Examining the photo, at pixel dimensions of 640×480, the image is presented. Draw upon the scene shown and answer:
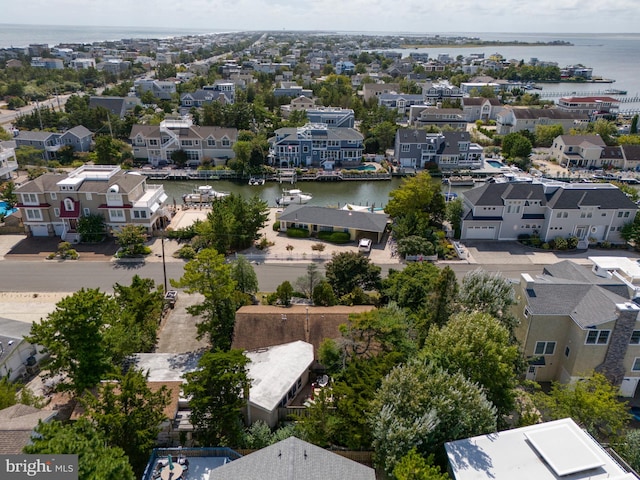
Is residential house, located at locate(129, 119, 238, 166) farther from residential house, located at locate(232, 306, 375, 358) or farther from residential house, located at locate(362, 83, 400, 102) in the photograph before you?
residential house, located at locate(362, 83, 400, 102)

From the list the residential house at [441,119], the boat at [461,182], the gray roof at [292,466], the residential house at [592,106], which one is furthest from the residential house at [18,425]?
the residential house at [592,106]

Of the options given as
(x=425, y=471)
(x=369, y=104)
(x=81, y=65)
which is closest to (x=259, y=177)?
(x=369, y=104)

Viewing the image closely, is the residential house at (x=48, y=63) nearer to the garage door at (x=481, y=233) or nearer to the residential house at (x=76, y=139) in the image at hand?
the residential house at (x=76, y=139)

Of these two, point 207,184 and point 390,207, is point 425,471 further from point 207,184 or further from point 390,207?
point 207,184

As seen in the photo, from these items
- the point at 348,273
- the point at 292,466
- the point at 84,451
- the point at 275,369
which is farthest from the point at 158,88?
the point at 292,466

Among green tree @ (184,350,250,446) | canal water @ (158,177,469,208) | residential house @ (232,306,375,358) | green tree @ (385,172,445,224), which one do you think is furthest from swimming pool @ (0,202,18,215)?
green tree @ (385,172,445,224)

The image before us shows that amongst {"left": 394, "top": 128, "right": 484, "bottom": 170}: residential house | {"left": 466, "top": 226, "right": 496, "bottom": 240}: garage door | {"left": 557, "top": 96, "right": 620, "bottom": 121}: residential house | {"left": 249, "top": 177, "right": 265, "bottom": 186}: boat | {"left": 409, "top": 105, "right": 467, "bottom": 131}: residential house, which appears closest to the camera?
{"left": 466, "top": 226, "right": 496, "bottom": 240}: garage door

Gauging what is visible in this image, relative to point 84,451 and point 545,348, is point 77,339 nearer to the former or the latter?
point 84,451
